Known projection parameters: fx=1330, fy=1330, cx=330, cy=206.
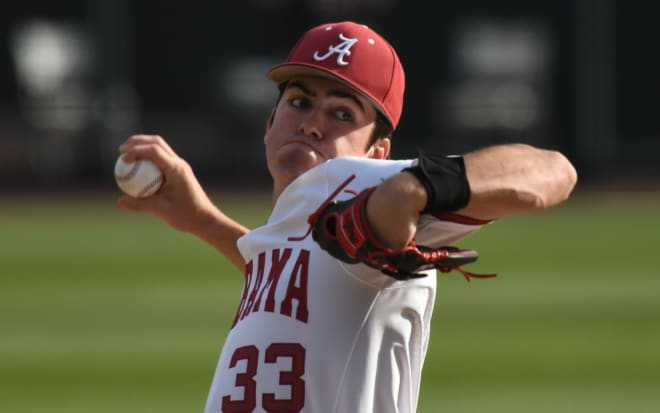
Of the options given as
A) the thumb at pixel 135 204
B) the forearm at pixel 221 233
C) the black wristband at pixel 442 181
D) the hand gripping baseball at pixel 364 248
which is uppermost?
the thumb at pixel 135 204

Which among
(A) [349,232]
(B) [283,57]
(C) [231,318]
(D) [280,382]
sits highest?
(B) [283,57]

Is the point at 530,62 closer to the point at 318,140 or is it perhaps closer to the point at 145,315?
the point at 145,315

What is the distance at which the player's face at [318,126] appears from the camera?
311cm

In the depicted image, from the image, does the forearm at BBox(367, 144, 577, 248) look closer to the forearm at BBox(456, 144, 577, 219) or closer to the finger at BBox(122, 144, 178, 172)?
the forearm at BBox(456, 144, 577, 219)

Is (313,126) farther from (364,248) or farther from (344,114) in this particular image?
(364,248)

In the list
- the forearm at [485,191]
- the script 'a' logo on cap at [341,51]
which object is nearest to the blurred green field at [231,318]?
the script 'a' logo on cap at [341,51]

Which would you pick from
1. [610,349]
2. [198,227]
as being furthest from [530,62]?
[198,227]

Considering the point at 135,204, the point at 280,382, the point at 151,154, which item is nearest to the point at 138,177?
the point at 151,154

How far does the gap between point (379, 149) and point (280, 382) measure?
692 mm

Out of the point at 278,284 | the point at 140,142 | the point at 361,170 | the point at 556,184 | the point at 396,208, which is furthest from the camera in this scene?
the point at 140,142

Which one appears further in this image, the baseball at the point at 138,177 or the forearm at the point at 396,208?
the baseball at the point at 138,177

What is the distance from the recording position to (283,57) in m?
27.7

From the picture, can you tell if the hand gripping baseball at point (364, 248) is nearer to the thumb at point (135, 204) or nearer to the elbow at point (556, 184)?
the elbow at point (556, 184)

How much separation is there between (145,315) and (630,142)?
17.6 metres
